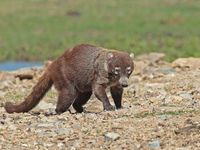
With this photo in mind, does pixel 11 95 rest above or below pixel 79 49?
below

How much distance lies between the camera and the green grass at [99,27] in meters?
26.3

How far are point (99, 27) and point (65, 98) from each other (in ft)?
75.4

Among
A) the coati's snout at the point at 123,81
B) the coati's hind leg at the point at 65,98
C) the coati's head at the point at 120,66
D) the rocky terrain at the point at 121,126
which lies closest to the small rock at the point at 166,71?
the rocky terrain at the point at 121,126

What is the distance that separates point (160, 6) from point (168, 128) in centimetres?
3549

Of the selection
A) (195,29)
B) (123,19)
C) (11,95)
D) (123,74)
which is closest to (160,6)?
(123,19)

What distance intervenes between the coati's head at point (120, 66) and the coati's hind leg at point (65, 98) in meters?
0.90

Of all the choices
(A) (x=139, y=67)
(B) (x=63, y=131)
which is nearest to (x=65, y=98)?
(B) (x=63, y=131)

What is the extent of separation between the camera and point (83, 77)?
32.4 ft

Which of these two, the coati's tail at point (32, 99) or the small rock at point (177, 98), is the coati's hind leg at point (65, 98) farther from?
the small rock at point (177, 98)

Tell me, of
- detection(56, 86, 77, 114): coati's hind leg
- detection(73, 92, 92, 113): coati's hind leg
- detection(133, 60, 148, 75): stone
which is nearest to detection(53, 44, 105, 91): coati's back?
detection(56, 86, 77, 114): coati's hind leg

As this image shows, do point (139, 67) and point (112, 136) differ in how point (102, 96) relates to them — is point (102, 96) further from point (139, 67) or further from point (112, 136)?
point (139, 67)

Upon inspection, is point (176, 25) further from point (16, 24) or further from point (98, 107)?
point (98, 107)

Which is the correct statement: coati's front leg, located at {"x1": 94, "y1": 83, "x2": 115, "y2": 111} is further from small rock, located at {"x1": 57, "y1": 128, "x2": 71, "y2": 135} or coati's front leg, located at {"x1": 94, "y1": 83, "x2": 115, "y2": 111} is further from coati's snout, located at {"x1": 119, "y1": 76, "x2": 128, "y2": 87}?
small rock, located at {"x1": 57, "y1": 128, "x2": 71, "y2": 135}

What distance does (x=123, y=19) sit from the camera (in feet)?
118
